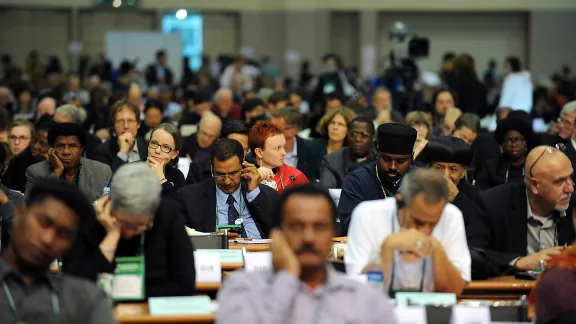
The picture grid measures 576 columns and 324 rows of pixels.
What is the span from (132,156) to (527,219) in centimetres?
427

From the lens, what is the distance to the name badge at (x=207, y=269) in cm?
545

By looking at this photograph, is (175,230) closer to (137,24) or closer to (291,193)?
(291,193)

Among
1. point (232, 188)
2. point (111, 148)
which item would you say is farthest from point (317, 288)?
point (111, 148)

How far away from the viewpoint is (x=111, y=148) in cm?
952

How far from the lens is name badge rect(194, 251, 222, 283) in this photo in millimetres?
5449

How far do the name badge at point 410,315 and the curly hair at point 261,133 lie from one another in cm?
362

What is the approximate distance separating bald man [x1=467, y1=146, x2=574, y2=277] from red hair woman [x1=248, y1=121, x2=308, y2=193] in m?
2.01

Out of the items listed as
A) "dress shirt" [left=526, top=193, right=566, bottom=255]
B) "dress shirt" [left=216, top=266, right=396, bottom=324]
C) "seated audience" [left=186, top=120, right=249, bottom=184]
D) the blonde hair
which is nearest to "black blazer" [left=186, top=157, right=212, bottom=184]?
"seated audience" [left=186, top=120, right=249, bottom=184]

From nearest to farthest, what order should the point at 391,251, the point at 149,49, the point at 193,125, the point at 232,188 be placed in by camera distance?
the point at 391,251 < the point at 232,188 < the point at 193,125 < the point at 149,49

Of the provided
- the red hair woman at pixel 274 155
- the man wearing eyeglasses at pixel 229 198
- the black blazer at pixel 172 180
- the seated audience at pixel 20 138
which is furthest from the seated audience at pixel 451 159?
the seated audience at pixel 20 138

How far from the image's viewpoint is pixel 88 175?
7.72 meters

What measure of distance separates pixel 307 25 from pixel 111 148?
16385 mm

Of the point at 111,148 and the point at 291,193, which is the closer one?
the point at 291,193

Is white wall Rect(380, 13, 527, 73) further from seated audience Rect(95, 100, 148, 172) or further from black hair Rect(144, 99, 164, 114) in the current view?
seated audience Rect(95, 100, 148, 172)
